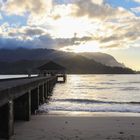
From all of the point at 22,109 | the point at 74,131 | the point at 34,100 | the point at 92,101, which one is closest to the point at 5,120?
the point at 74,131

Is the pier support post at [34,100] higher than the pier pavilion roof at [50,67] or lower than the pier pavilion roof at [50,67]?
lower

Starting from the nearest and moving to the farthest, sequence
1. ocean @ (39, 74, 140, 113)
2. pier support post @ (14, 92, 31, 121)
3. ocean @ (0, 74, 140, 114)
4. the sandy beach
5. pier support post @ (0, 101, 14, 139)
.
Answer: pier support post @ (0, 101, 14, 139) → the sandy beach → pier support post @ (14, 92, 31, 121) → ocean @ (0, 74, 140, 114) → ocean @ (39, 74, 140, 113)

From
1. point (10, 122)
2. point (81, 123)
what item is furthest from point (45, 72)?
point (10, 122)

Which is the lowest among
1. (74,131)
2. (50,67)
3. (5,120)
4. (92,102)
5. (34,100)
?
(92,102)

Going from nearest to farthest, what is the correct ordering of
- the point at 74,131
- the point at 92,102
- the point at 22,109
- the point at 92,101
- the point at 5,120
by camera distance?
the point at 5,120 < the point at 74,131 < the point at 22,109 < the point at 92,102 < the point at 92,101

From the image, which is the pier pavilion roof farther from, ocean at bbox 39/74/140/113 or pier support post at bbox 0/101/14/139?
pier support post at bbox 0/101/14/139

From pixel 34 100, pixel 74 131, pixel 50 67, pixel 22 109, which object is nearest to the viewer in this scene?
pixel 74 131

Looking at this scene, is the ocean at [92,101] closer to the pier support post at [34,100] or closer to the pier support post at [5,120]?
the pier support post at [34,100]

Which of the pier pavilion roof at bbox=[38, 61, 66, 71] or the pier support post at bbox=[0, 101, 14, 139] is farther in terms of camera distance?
the pier pavilion roof at bbox=[38, 61, 66, 71]

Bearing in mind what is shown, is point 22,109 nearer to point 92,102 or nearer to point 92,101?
point 92,102

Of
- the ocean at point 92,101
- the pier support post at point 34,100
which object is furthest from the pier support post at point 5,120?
the ocean at point 92,101

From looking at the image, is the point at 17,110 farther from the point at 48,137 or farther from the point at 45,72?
the point at 45,72

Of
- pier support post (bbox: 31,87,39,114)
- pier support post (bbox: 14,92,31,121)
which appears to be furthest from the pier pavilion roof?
pier support post (bbox: 14,92,31,121)

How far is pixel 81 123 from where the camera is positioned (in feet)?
50.7
